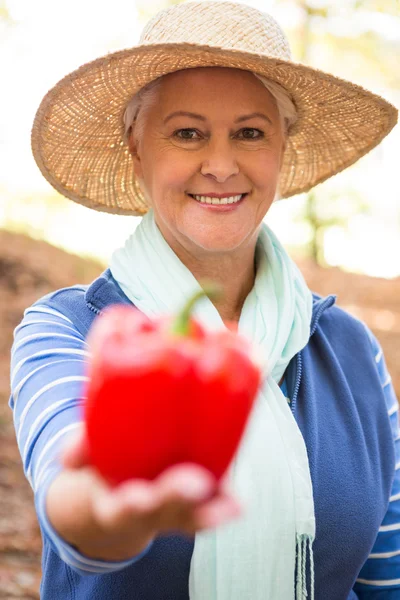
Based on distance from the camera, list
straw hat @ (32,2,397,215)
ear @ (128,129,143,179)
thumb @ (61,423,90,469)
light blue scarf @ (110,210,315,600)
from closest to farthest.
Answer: thumb @ (61,423,90,469), light blue scarf @ (110,210,315,600), straw hat @ (32,2,397,215), ear @ (128,129,143,179)

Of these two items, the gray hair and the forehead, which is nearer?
the forehead

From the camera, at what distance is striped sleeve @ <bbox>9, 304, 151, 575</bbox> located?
44.3 inches

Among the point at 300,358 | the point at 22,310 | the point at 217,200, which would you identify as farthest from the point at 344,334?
the point at 22,310

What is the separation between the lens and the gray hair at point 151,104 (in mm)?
2076

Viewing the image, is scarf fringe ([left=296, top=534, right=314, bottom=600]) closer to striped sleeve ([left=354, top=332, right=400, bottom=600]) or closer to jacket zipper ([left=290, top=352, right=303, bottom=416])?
jacket zipper ([left=290, top=352, right=303, bottom=416])

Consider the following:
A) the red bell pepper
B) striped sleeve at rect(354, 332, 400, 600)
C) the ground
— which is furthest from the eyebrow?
the ground

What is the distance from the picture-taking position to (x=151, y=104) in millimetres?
2107

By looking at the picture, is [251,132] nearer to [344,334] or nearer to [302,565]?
[344,334]

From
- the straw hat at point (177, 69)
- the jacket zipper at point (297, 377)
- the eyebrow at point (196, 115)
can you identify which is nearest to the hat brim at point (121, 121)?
the straw hat at point (177, 69)

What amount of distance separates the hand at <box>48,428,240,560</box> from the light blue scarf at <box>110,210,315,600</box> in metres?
0.73

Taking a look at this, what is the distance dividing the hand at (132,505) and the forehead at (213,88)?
1.22 m

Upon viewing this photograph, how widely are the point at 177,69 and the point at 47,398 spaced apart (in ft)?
3.35

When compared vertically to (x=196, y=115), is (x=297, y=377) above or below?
below

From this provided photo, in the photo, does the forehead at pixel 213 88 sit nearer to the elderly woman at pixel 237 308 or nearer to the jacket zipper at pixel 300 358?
the elderly woman at pixel 237 308
